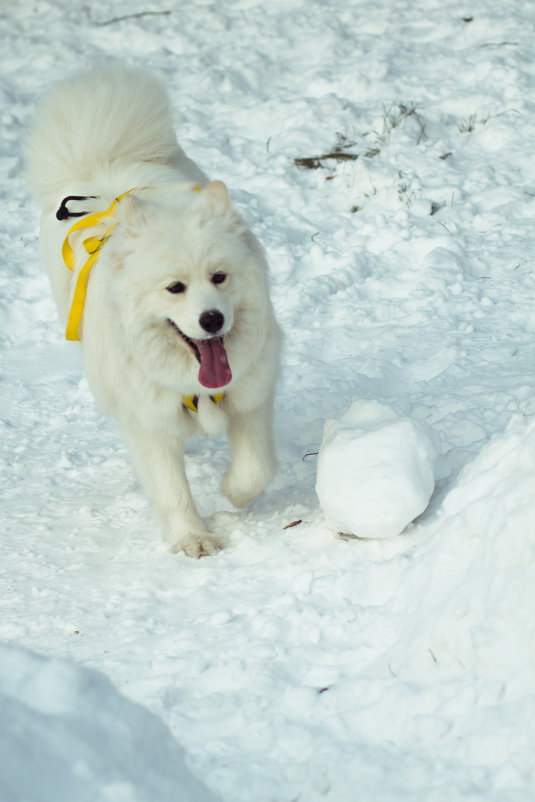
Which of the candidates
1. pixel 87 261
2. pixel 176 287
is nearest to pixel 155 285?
pixel 176 287

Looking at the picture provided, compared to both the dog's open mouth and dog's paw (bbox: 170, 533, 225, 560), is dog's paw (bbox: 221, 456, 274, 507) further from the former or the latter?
the dog's open mouth

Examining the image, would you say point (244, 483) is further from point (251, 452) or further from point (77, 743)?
point (77, 743)

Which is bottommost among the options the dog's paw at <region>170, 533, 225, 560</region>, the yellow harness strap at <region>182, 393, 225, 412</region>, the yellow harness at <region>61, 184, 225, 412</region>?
the dog's paw at <region>170, 533, 225, 560</region>

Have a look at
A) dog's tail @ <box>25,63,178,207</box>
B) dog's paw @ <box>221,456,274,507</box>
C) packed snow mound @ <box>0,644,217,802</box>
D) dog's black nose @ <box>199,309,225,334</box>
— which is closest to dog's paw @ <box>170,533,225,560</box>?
dog's paw @ <box>221,456,274,507</box>

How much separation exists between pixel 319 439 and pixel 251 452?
0.66 m

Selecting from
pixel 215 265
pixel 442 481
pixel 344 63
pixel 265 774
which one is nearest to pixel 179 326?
pixel 215 265

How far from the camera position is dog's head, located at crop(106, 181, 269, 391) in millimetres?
2771

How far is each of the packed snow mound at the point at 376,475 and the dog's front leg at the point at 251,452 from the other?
A: 0.32 meters

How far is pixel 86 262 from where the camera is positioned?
3.35 m

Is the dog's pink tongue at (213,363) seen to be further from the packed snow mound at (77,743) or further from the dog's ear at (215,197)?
the packed snow mound at (77,743)

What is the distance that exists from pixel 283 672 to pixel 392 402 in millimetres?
1893

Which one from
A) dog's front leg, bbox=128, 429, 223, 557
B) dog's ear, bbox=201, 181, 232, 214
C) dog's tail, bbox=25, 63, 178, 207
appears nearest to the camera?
dog's ear, bbox=201, 181, 232, 214

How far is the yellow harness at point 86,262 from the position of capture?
3152mm

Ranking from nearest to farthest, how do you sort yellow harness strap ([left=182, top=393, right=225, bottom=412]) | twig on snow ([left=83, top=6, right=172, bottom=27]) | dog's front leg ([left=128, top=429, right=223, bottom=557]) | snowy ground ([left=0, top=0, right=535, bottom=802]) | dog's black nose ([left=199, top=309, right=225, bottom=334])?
1. snowy ground ([left=0, top=0, right=535, bottom=802])
2. dog's black nose ([left=199, top=309, right=225, bottom=334])
3. yellow harness strap ([left=182, top=393, right=225, bottom=412])
4. dog's front leg ([left=128, top=429, right=223, bottom=557])
5. twig on snow ([left=83, top=6, right=172, bottom=27])
